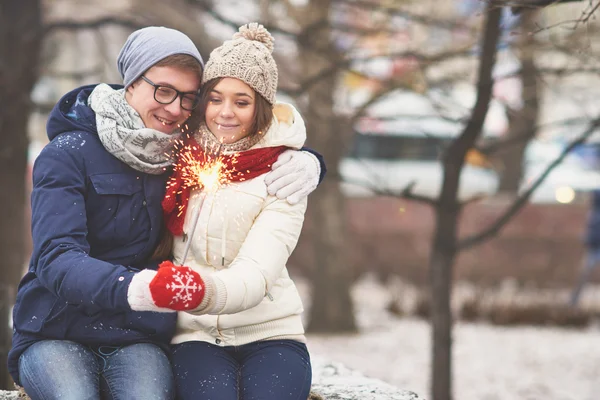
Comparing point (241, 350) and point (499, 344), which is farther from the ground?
point (241, 350)

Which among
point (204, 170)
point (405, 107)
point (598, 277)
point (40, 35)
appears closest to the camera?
point (204, 170)

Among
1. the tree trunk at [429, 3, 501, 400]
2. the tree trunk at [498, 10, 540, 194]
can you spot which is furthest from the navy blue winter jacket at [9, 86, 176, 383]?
the tree trunk at [498, 10, 540, 194]

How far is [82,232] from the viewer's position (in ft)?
8.68

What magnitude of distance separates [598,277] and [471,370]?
5.46 meters

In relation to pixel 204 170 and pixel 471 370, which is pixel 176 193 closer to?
pixel 204 170

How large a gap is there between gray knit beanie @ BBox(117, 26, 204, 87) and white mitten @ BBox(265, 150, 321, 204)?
467mm

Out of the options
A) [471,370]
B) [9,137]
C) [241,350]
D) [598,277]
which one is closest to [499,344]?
[471,370]

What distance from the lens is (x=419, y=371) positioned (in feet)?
27.6

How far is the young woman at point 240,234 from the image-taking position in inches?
108

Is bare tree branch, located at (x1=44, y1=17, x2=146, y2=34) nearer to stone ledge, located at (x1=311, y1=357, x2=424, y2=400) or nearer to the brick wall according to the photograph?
stone ledge, located at (x1=311, y1=357, x2=424, y2=400)

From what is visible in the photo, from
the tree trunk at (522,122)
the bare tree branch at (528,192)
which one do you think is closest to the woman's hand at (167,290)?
the bare tree branch at (528,192)

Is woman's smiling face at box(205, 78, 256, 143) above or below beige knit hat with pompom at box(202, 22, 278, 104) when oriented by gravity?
below

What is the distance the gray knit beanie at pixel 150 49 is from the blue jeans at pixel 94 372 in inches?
35.0

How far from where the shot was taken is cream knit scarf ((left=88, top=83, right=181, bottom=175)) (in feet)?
9.04
